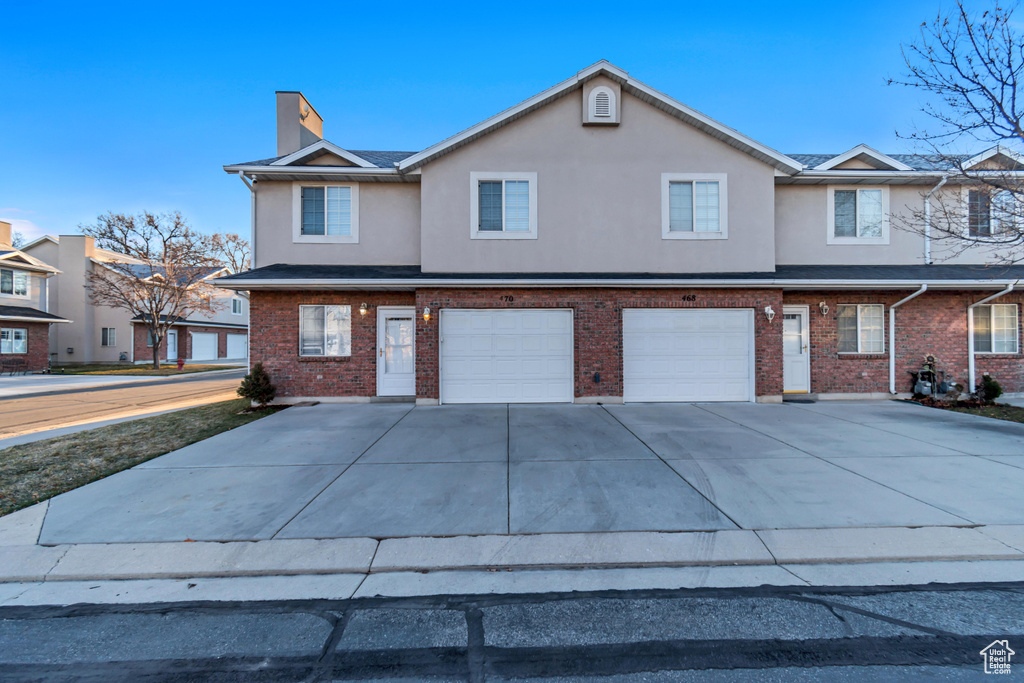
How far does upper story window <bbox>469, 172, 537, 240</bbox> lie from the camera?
394 inches

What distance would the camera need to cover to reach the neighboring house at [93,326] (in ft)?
90.0

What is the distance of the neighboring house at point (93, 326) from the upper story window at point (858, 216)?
3181cm

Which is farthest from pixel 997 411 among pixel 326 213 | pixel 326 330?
pixel 326 213

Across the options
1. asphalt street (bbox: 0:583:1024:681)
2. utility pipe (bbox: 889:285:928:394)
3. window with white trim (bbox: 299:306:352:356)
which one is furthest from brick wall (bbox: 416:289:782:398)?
asphalt street (bbox: 0:583:1024:681)

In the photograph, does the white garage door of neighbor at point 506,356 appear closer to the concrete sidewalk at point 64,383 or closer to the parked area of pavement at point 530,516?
the parked area of pavement at point 530,516

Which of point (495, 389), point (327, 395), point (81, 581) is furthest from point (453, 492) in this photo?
point (327, 395)

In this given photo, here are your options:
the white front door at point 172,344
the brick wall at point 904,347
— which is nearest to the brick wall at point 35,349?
the white front door at point 172,344

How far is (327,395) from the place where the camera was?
10477 millimetres

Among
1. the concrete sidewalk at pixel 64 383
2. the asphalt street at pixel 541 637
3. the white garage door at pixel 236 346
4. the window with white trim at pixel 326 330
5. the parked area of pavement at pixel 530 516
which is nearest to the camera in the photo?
the asphalt street at pixel 541 637

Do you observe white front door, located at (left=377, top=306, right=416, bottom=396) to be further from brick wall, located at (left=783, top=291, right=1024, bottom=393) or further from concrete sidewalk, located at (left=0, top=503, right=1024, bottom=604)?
brick wall, located at (left=783, top=291, right=1024, bottom=393)

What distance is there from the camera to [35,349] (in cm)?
2233

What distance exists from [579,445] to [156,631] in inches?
200

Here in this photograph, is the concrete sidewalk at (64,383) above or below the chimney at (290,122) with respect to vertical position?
below

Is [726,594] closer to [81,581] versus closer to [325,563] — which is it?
[325,563]
